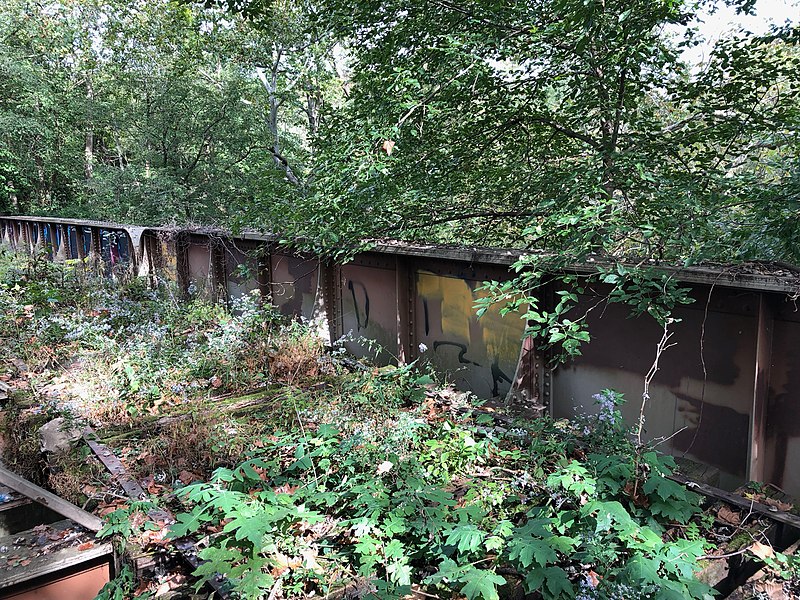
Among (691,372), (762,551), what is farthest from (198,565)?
(691,372)

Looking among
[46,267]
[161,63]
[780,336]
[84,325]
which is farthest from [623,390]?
[161,63]

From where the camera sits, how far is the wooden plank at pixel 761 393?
3.46 metres

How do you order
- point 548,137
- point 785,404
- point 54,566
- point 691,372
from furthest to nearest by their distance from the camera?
1. point 548,137
2. point 691,372
3. point 785,404
4. point 54,566

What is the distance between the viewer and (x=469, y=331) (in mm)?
5594

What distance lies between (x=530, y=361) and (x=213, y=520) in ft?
10.0

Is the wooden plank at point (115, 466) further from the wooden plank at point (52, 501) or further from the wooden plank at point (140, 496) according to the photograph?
the wooden plank at point (52, 501)

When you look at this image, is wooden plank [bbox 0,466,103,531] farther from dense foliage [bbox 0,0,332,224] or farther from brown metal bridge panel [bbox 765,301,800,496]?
dense foliage [bbox 0,0,332,224]

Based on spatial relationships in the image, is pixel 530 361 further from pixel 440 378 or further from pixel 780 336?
pixel 780 336

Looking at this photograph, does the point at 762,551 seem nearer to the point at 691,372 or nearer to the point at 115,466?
the point at 691,372

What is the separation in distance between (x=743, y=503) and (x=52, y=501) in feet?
16.0

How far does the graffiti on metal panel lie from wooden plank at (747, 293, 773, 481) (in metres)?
1.96

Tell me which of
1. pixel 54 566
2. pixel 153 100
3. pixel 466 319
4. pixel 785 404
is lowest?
pixel 54 566

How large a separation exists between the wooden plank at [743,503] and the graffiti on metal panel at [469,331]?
192 centimetres

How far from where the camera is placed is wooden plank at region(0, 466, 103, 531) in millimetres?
3654
